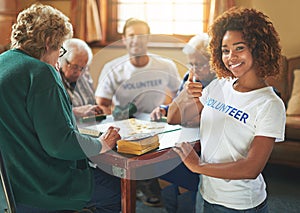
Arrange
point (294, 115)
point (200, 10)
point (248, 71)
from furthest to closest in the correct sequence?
point (200, 10) < point (294, 115) < point (248, 71)

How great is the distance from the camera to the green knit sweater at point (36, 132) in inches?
57.6

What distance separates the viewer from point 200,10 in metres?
4.37

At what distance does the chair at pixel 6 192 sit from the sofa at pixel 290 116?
6.31ft

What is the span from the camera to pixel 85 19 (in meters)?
4.48

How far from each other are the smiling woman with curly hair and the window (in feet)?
9.40

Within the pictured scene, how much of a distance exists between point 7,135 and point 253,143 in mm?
848

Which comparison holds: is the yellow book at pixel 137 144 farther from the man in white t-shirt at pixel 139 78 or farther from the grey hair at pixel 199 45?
the man in white t-shirt at pixel 139 78

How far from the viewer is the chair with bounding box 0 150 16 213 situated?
141 centimetres

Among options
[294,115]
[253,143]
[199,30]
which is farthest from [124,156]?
[199,30]

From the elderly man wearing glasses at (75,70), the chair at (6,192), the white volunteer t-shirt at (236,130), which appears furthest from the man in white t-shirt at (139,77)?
the chair at (6,192)

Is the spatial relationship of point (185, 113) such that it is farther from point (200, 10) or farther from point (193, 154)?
point (200, 10)

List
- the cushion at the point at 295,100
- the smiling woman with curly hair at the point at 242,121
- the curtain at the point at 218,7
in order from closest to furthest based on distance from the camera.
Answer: the smiling woman with curly hair at the point at 242,121 < the cushion at the point at 295,100 < the curtain at the point at 218,7

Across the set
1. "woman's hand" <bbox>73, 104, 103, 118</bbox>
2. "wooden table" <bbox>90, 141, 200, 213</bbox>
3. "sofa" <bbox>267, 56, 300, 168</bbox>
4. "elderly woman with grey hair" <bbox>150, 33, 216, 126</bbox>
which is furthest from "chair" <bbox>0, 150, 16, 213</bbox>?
"sofa" <bbox>267, 56, 300, 168</bbox>

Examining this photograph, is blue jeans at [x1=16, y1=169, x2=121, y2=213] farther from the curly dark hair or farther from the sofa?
the sofa
